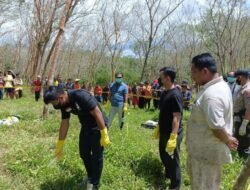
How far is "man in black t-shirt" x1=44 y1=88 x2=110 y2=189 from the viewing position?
4.54 m

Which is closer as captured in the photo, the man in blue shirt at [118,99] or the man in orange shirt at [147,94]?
the man in blue shirt at [118,99]

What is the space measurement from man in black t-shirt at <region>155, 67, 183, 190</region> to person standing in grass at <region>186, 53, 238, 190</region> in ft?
3.95

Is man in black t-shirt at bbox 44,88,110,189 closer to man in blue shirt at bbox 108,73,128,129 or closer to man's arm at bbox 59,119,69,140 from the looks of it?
man's arm at bbox 59,119,69,140

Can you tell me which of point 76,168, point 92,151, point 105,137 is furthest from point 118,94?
point 105,137

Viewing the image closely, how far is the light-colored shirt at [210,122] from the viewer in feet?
Result: 10.3

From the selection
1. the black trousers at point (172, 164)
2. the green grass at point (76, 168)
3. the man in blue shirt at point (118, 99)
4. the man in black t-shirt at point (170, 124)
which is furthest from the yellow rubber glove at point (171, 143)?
the man in blue shirt at point (118, 99)

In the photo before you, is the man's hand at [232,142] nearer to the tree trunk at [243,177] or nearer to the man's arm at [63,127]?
the tree trunk at [243,177]

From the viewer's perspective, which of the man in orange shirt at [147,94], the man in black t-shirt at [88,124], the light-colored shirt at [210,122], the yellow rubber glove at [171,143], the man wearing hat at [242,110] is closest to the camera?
the light-colored shirt at [210,122]

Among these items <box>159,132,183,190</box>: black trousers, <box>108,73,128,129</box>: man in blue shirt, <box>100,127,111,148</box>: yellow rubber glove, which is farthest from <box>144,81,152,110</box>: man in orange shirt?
<box>100,127,111,148</box>: yellow rubber glove

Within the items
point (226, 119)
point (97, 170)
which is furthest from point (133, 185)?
point (226, 119)

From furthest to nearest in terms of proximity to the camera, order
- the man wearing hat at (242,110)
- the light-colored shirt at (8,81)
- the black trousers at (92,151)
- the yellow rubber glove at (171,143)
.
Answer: the light-colored shirt at (8,81) < the man wearing hat at (242,110) < the black trousers at (92,151) < the yellow rubber glove at (171,143)

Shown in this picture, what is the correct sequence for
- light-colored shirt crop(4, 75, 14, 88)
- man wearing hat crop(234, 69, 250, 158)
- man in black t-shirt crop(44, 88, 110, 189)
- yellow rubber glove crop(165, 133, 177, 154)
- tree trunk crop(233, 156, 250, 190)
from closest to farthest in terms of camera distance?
tree trunk crop(233, 156, 250, 190)
man in black t-shirt crop(44, 88, 110, 189)
yellow rubber glove crop(165, 133, 177, 154)
man wearing hat crop(234, 69, 250, 158)
light-colored shirt crop(4, 75, 14, 88)

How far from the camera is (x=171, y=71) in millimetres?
4906

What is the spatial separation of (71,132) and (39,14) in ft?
52.1
